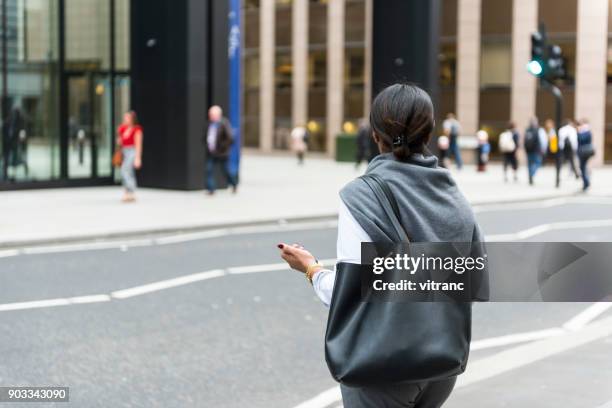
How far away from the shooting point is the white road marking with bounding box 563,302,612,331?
7352 millimetres

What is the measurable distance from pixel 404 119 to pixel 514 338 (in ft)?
15.2

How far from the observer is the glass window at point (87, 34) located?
21.9 metres

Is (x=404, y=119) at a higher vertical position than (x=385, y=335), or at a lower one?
higher

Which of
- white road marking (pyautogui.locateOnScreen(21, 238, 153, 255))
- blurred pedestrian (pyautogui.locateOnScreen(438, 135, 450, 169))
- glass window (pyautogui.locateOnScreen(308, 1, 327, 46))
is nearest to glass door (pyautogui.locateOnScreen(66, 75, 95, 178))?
white road marking (pyautogui.locateOnScreen(21, 238, 153, 255))

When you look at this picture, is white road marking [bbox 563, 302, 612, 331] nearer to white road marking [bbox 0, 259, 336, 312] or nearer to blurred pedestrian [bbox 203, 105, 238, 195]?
white road marking [bbox 0, 259, 336, 312]

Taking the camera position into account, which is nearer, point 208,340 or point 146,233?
point 208,340

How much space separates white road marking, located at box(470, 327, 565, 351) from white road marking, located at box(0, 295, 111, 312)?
336 centimetres

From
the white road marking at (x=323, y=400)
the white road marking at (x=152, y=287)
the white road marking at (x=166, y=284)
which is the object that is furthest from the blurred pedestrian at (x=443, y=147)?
the white road marking at (x=323, y=400)

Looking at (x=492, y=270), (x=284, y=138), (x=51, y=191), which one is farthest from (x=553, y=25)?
(x=492, y=270)

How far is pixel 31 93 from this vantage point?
69.7 feet

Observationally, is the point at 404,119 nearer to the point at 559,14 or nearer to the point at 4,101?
the point at 4,101

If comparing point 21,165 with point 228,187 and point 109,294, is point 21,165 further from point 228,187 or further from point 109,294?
point 109,294

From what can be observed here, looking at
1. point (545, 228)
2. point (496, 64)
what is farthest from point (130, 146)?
point (496, 64)

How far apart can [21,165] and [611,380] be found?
17.8 meters
